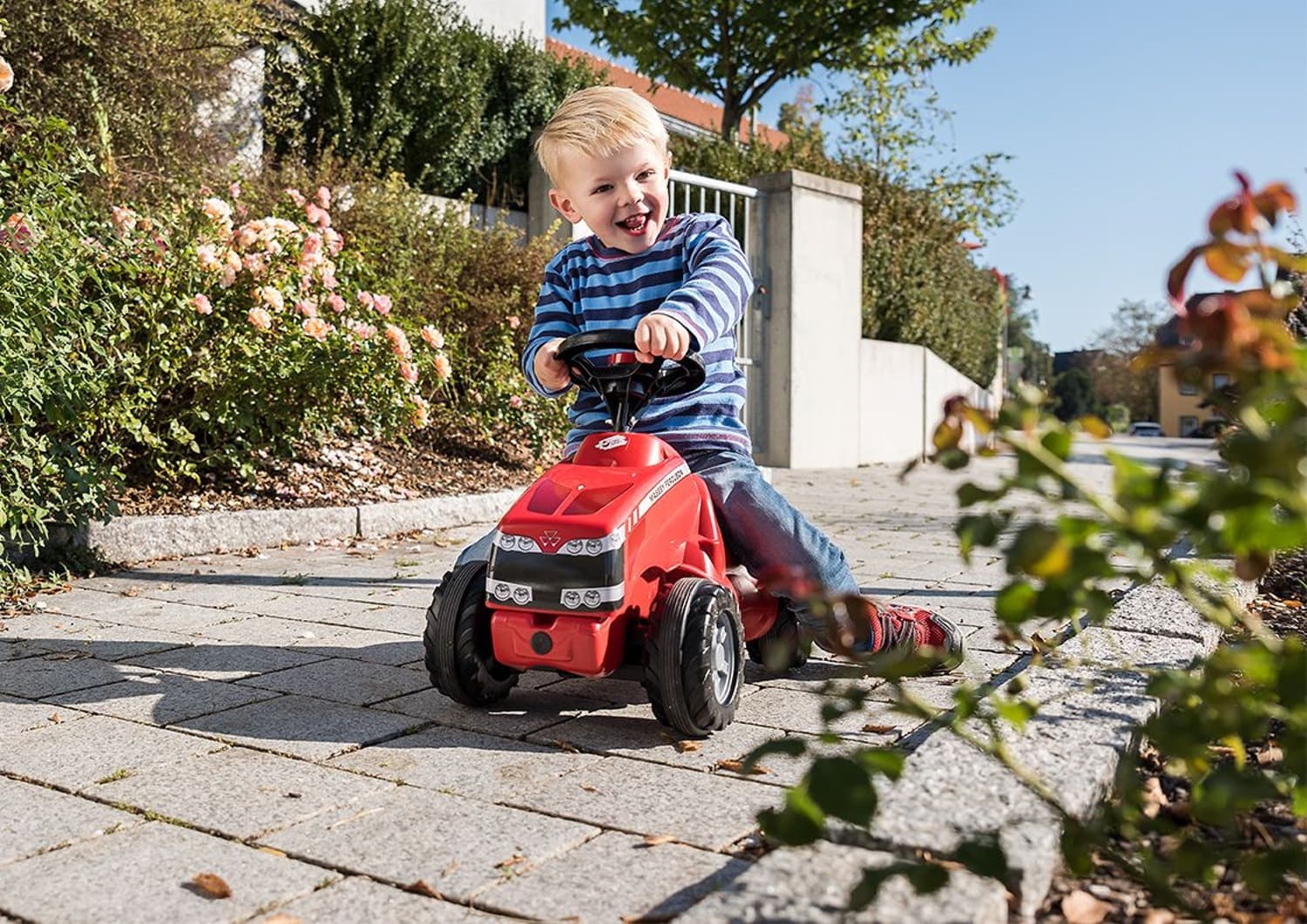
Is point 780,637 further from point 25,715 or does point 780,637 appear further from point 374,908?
point 25,715

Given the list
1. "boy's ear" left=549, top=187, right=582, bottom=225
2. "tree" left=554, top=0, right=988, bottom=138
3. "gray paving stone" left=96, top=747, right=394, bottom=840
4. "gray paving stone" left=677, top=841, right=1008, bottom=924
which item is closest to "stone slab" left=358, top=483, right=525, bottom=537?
"boy's ear" left=549, top=187, right=582, bottom=225

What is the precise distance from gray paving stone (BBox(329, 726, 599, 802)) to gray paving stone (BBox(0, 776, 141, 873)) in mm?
468

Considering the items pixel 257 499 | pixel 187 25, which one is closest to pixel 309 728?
pixel 257 499

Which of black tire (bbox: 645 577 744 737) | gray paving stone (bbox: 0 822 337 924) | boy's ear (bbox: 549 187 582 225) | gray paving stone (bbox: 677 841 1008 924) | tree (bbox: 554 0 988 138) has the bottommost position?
gray paving stone (bbox: 0 822 337 924)

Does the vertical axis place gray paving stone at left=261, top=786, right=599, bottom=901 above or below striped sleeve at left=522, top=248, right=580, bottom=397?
below

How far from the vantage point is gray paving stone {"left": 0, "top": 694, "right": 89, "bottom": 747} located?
2.76 meters

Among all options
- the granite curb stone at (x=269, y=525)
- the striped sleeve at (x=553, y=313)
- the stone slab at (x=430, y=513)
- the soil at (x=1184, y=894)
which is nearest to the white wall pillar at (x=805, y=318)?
the stone slab at (x=430, y=513)

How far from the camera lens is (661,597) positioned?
2719mm

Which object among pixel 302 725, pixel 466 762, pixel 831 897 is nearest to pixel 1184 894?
pixel 831 897

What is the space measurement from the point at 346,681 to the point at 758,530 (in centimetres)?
117

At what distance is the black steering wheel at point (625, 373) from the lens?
9.45 ft

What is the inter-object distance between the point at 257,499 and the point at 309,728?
3.44m

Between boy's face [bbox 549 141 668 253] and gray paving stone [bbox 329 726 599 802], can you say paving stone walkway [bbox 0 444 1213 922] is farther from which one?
boy's face [bbox 549 141 668 253]

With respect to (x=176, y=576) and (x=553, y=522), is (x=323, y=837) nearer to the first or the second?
(x=553, y=522)
